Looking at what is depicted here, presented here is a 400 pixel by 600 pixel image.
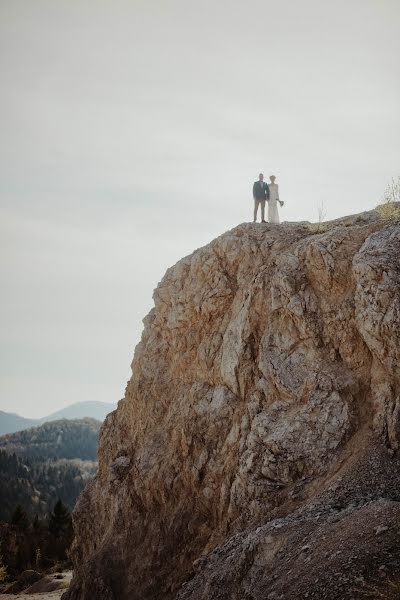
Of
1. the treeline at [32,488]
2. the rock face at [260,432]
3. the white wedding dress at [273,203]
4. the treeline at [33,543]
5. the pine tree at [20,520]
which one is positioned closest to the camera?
the rock face at [260,432]

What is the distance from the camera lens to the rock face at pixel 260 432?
41.5ft

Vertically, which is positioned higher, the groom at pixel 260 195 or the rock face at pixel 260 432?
the groom at pixel 260 195

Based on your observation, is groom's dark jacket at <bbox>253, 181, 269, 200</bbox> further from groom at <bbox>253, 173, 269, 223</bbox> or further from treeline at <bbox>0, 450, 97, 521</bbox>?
treeline at <bbox>0, 450, 97, 521</bbox>

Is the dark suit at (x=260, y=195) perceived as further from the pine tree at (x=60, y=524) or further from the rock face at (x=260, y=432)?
the pine tree at (x=60, y=524)

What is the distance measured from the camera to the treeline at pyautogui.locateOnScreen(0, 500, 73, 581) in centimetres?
6478

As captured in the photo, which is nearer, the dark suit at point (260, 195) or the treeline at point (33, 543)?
the dark suit at point (260, 195)

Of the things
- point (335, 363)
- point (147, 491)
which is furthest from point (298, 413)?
point (147, 491)

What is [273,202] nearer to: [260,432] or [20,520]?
[260,432]

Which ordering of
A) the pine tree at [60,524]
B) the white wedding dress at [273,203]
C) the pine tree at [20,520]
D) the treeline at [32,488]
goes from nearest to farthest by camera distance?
the white wedding dress at [273,203]
the pine tree at [20,520]
the pine tree at [60,524]
the treeline at [32,488]

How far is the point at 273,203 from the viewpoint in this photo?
25641mm

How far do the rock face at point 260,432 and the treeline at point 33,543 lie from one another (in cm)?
4725

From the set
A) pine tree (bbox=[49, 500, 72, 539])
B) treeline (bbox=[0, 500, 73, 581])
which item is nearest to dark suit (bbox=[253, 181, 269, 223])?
treeline (bbox=[0, 500, 73, 581])

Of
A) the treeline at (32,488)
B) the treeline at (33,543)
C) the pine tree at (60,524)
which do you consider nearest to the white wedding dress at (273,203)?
the treeline at (33,543)

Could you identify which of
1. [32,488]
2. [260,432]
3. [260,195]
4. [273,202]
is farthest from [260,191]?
[32,488]
